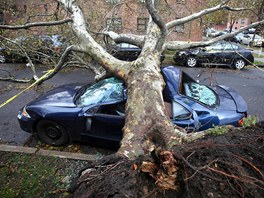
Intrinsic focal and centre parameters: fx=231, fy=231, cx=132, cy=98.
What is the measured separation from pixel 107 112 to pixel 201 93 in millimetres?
2188

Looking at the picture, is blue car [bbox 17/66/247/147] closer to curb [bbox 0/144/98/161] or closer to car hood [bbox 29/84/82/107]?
car hood [bbox 29/84/82/107]

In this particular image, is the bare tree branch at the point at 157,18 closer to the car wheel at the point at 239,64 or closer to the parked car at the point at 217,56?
the parked car at the point at 217,56

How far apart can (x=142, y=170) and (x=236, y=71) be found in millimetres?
12767

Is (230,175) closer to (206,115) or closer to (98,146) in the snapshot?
(206,115)

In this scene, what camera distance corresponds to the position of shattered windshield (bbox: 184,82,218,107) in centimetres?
488

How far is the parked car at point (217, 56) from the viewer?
494 inches

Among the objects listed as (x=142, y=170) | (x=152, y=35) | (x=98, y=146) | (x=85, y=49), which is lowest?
(x=98, y=146)

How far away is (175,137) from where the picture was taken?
2176 mm

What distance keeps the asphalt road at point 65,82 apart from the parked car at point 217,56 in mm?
471

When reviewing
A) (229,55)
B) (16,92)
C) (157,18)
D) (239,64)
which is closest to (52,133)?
(157,18)

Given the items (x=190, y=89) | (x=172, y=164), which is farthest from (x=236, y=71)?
(x=172, y=164)

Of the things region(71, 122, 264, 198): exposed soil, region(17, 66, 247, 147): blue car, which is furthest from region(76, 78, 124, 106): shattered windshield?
region(71, 122, 264, 198): exposed soil

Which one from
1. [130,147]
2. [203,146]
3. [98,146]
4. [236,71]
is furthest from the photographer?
[236,71]

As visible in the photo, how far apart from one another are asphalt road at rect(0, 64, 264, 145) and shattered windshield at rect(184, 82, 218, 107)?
33cm
